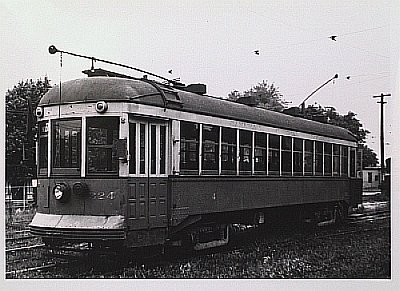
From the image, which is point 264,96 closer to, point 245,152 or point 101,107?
point 245,152

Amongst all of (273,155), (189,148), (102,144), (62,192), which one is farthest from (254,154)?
(62,192)

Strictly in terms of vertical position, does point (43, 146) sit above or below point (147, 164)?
above

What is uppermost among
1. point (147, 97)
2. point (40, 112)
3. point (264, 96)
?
point (264, 96)

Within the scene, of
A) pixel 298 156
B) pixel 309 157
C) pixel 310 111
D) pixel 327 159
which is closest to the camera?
pixel 310 111

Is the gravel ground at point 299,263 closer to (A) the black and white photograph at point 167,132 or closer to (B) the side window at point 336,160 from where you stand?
(A) the black and white photograph at point 167,132

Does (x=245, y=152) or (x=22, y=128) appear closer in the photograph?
(x=22, y=128)

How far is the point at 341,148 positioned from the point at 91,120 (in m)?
3.36

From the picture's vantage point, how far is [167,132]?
6922 mm

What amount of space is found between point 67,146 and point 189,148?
3.97 ft

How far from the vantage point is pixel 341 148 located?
860cm

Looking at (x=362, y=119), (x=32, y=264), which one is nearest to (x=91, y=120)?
(x=32, y=264)

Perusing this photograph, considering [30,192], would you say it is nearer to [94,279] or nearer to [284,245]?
[94,279]

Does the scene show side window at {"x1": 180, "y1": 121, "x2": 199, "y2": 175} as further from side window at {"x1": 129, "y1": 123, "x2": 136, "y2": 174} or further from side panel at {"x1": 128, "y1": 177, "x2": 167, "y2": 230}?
side window at {"x1": 129, "y1": 123, "x2": 136, "y2": 174}

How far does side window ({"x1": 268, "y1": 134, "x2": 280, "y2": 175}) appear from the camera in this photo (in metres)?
8.09
